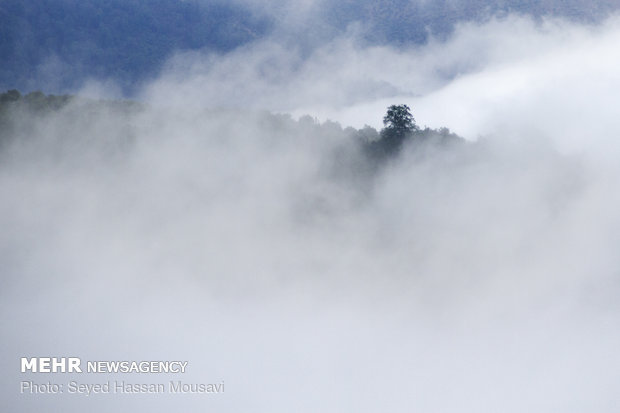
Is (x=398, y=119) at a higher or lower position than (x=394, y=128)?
higher

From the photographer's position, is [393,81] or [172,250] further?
[393,81]

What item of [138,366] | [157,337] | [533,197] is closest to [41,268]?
[157,337]

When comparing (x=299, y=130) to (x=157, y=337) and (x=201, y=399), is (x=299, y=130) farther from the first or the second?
(x=201, y=399)

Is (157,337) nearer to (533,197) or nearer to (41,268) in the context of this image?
(41,268)

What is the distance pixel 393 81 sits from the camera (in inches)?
2375

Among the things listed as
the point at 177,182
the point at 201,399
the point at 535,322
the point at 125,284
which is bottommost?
the point at 201,399

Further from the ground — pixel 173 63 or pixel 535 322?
pixel 173 63

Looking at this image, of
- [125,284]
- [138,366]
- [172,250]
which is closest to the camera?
[138,366]

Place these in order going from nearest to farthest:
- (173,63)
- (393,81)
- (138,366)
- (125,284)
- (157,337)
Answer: (138,366) → (157,337) → (125,284) → (173,63) → (393,81)

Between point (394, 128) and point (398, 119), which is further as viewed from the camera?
point (394, 128)

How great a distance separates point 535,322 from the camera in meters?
44.5

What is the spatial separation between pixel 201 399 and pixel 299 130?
27858 millimetres

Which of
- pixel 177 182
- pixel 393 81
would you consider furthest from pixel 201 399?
pixel 393 81

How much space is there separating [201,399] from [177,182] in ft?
69.3
